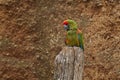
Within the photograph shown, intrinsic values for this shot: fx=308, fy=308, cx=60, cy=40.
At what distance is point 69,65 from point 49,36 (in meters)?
5.79

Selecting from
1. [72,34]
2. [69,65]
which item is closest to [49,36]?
[72,34]

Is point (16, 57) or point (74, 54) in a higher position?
point (74, 54)

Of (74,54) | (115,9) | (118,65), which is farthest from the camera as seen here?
(115,9)

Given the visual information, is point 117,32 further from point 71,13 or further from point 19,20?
point 19,20

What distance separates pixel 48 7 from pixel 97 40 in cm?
179

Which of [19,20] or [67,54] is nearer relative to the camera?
[67,54]

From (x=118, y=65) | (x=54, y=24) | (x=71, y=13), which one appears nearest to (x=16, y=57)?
(x=54, y=24)

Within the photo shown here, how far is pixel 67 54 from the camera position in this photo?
3.06 metres

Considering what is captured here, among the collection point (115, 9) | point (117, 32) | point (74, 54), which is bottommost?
point (117, 32)

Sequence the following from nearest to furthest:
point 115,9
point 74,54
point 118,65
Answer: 1. point 74,54
2. point 118,65
3. point 115,9

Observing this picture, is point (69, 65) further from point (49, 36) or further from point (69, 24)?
point (49, 36)

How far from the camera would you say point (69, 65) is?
2994mm

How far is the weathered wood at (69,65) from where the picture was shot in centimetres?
299


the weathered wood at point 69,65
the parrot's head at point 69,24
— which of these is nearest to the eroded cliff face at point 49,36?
the parrot's head at point 69,24
